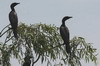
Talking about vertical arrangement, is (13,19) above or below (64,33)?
above

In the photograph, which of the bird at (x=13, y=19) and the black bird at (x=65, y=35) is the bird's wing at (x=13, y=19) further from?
the black bird at (x=65, y=35)

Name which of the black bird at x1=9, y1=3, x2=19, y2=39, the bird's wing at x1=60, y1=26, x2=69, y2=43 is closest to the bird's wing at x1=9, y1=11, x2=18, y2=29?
the black bird at x1=9, y1=3, x2=19, y2=39

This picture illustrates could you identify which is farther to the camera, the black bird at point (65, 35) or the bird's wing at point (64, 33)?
the bird's wing at point (64, 33)

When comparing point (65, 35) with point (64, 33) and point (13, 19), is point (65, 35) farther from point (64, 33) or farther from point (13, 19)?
point (13, 19)

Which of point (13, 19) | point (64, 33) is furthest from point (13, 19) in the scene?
point (64, 33)

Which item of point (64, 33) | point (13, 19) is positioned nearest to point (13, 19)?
point (13, 19)

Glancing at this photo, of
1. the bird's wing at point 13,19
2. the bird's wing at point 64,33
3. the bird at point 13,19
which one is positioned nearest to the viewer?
the bird at point 13,19

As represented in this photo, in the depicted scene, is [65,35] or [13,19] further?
[65,35]

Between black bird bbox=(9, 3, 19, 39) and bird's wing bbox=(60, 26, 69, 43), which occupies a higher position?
black bird bbox=(9, 3, 19, 39)

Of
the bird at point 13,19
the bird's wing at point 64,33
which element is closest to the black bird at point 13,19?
the bird at point 13,19

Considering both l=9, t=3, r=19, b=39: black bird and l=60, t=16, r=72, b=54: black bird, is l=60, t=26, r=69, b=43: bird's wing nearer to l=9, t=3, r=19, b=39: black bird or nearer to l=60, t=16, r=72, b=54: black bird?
l=60, t=16, r=72, b=54: black bird

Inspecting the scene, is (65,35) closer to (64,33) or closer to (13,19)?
(64,33)

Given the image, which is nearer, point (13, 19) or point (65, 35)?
point (13, 19)

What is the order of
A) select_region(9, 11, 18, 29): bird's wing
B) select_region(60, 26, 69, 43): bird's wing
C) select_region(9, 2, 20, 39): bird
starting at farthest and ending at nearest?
select_region(60, 26, 69, 43): bird's wing, select_region(9, 11, 18, 29): bird's wing, select_region(9, 2, 20, 39): bird
